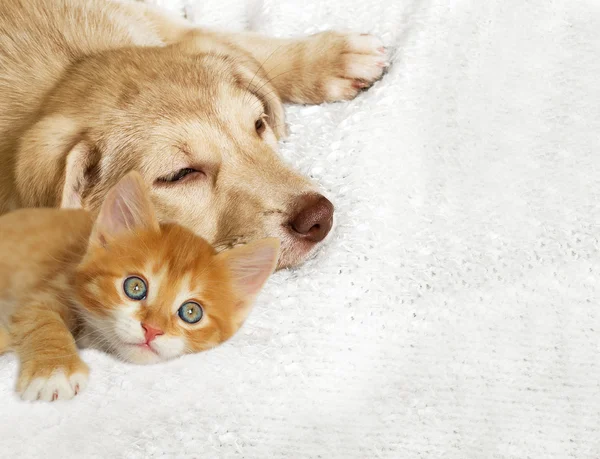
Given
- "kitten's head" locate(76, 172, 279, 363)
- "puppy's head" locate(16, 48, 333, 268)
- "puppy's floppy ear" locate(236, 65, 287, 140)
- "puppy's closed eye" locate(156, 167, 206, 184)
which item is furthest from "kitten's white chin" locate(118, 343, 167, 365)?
"puppy's floppy ear" locate(236, 65, 287, 140)

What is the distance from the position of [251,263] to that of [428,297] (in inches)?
17.2

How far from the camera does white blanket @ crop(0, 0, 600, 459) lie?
1.14m

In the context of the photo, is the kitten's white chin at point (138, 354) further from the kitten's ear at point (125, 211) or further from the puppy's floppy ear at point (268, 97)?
the puppy's floppy ear at point (268, 97)

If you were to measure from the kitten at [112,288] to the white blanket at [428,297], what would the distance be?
51mm

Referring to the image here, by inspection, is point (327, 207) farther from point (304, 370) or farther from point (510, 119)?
point (510, 119)

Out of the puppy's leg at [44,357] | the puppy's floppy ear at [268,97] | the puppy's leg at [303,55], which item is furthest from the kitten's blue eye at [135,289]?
the puppy's leg at [303,55]

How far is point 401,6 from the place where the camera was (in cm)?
209

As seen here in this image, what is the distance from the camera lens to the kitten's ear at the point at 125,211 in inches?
40.2

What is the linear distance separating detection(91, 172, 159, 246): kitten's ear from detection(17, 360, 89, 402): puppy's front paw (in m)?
0.18

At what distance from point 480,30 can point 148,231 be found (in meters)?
1.26

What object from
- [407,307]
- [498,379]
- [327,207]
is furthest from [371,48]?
[498,379]

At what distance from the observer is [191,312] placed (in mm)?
1053

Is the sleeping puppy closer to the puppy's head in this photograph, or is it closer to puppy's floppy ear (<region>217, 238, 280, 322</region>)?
the puppy's head

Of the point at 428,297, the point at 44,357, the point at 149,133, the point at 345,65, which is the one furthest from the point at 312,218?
the point at 345,65
